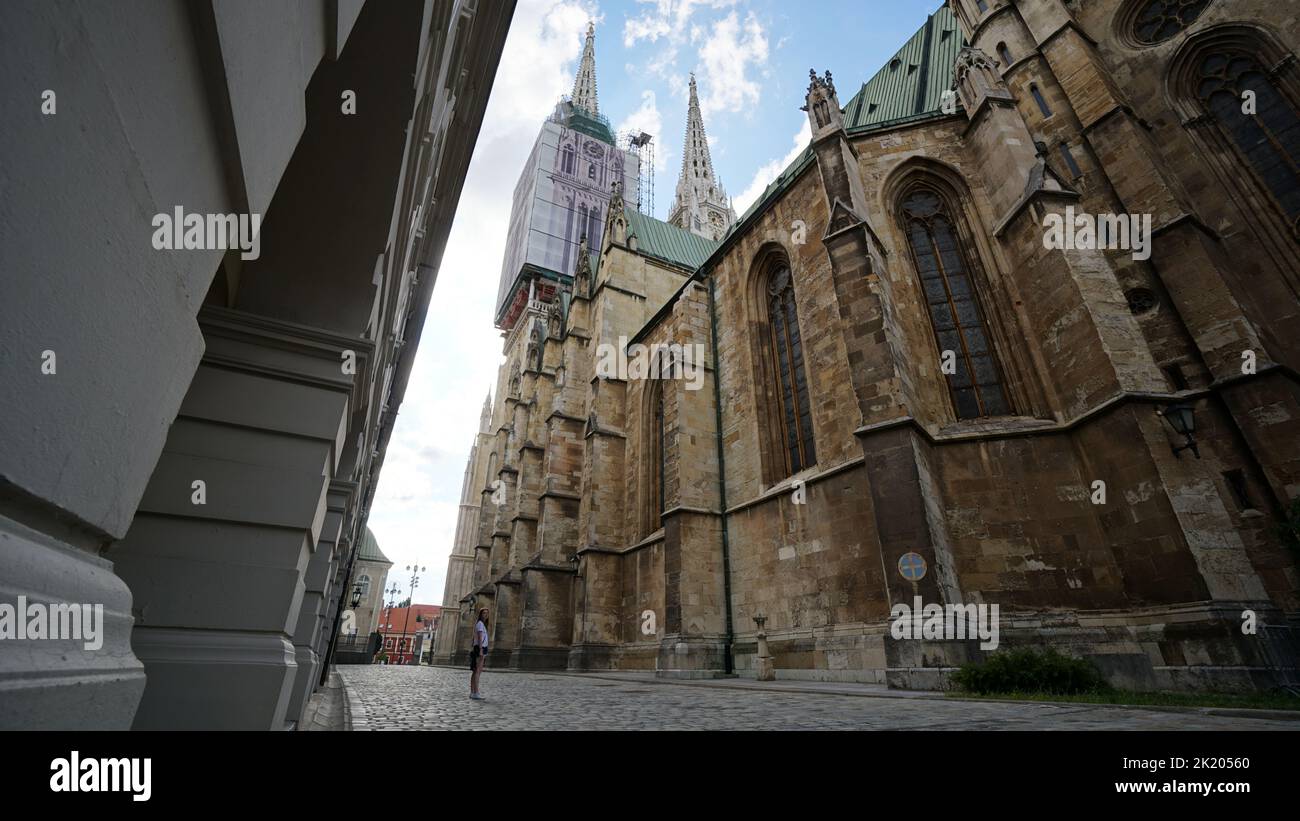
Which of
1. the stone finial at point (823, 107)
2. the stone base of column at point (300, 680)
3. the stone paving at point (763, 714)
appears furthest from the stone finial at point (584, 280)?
the stone base of column at point (300, 680)

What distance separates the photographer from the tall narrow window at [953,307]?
10.8m

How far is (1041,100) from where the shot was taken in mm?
12547

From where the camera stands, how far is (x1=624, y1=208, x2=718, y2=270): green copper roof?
2659 cm

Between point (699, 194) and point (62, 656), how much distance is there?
55.5 meters

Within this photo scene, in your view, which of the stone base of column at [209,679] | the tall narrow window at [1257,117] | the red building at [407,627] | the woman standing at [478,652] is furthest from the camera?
the red building at [407,627]

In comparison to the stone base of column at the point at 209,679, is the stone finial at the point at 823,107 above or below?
above

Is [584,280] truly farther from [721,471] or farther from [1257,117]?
[1257,117]

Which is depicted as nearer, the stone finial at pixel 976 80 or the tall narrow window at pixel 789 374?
the stone finial at pixel 976 80

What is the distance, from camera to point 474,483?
45656mm

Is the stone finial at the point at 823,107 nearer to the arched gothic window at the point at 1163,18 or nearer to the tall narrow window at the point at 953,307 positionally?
the tall narrow window at the point at 953,307

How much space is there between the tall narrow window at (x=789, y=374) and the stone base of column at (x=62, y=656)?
12.2m

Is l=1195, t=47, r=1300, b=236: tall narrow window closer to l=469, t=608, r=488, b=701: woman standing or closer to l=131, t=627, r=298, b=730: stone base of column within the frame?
l=469, t=608, r=488, b=701: woman standing
